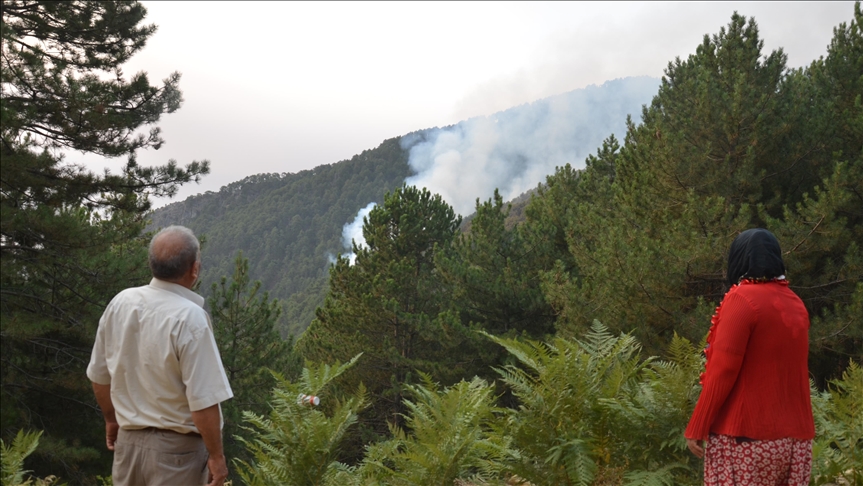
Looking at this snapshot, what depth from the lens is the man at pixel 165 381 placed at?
2.76 meters

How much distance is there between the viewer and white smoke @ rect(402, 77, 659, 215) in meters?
133

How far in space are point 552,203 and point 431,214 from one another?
5716 mm

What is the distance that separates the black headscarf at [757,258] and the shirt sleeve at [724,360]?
138 millimetres

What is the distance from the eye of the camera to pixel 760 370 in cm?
281

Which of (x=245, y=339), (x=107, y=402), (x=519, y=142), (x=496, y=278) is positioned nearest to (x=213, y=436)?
(x=107, y=402)

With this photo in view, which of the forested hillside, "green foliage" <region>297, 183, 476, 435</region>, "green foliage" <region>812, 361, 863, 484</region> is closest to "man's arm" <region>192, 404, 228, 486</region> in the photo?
"green foliage" <region>812, 361, 863, 484</region>

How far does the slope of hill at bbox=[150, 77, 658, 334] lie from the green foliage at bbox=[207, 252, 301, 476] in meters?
97.0

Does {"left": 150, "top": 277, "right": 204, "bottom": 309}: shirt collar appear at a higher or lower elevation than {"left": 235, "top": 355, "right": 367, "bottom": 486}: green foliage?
higher

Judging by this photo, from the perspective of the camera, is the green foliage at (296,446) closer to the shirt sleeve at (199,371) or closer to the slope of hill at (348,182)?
the shirt sleeve at (199,371)

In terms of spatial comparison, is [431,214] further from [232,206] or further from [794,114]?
[232,206]

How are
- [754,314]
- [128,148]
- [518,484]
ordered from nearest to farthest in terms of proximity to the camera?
[754,314] < [518,484] < [128,148]

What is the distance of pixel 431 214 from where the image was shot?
26.8 m

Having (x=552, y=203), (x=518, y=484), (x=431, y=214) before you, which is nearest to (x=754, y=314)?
(x=518, y=484)

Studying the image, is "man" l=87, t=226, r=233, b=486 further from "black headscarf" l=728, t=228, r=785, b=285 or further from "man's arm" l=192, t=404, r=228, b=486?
"black headscarf" l=728, t=228, r=785, b=285
